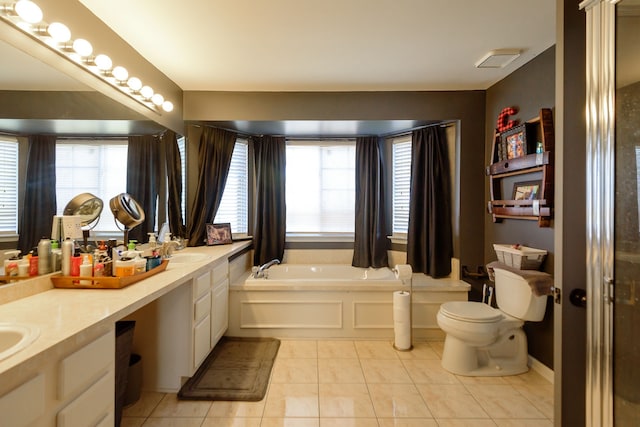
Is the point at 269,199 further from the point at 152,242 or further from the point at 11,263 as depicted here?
the point at 11,263

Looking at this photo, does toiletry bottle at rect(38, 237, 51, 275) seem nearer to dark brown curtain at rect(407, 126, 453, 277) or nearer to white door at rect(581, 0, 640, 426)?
white door at rect(581, 0, 640, 426)

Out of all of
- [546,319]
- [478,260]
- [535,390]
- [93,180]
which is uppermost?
[93,180]

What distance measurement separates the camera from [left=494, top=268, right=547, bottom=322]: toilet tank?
2.06m

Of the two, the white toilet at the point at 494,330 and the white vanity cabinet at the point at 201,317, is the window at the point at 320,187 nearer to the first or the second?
the white vanity cabinet at the point at 201,317

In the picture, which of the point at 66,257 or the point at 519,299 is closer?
the point at 66,257

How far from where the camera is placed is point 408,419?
5.62 ft

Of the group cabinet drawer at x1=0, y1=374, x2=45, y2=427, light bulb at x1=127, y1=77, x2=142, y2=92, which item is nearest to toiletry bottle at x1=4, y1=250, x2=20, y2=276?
cabinet drawer at x1=0, y1=374, x2=45, y2=427

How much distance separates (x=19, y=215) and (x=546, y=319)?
10.8 ft

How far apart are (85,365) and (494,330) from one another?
2.36m

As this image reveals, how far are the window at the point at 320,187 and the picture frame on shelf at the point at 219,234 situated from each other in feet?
2.43


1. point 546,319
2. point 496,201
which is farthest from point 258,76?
point 546,319

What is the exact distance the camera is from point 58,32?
4.77ft

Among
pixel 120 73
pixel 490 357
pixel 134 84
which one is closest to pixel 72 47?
pixel 120 73

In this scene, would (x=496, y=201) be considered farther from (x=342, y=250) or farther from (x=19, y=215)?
(x=19, y=215)
